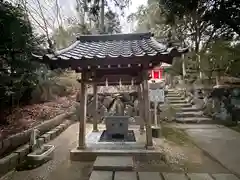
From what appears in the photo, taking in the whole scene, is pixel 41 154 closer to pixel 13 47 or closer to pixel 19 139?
pixel 19 139

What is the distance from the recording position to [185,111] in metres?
10.4

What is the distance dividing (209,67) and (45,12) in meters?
11.7

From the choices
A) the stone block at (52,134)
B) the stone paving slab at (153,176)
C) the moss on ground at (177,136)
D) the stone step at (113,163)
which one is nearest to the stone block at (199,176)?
the stone paving slab at (153,176)

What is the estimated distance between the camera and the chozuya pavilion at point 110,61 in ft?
13.5

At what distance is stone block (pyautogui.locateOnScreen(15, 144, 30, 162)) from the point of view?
173 inches

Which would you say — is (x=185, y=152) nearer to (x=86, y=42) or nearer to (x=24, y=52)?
(x=86, y=42)

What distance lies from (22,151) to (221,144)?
5.25 meters

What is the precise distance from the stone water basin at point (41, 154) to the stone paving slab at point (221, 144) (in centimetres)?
382

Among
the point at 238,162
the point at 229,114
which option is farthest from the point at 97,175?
the point at 229,114

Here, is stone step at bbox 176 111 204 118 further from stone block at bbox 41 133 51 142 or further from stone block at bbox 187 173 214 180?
stone block at bbox 187 173 214 180

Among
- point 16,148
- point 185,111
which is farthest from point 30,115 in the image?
point 185,111

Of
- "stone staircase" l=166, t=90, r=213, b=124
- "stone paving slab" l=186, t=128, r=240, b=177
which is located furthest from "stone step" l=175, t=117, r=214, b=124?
"stone paving slab" l=186, t=128, r=240, b=177

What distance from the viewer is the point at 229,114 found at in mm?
9461

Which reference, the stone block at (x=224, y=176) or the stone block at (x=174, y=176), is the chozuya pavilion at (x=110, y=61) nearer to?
the stone block at (x=174, y=176)
